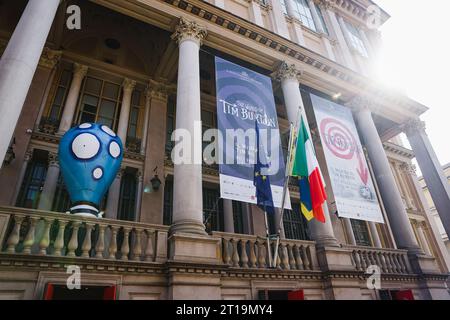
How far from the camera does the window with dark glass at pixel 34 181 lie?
33.4 feet

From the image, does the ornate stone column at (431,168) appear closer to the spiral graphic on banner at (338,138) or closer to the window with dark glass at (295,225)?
the spiral graphic on banner at (338,138)

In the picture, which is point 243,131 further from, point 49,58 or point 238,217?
point 49,58

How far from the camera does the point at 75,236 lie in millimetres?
6520

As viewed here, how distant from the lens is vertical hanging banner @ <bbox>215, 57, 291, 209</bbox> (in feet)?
28.7

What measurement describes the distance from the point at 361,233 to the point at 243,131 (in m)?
13.3

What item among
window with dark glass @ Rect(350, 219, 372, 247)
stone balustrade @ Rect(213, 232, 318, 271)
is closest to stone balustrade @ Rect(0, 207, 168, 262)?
stone balustrade @ Rect(213, 232, 318, 271)

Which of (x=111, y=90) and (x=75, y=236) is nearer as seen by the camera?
(x=75, y=236)

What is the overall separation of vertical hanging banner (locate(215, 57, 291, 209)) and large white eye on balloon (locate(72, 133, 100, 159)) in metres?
3.48

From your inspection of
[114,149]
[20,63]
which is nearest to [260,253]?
[114,149]

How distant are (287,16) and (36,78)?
13.0 meters

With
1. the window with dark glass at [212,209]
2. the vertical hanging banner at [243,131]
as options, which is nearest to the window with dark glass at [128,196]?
the window with dark glass at [212,209]

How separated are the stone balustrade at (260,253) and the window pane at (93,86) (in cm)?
940

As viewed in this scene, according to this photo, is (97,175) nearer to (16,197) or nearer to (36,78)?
(16,197)
